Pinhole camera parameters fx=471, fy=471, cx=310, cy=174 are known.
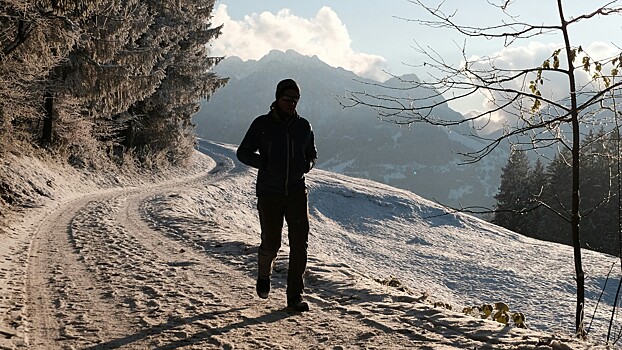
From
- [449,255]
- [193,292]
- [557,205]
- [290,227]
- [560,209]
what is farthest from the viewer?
[557,205]

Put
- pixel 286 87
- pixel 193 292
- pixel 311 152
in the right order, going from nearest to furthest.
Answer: pixel 286 87
pixel 311 152
pixel 193 292

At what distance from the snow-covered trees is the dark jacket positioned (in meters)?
7.22

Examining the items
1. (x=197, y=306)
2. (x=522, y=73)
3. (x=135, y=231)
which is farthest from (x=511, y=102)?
(x=135, y=231)

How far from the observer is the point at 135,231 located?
957 cm

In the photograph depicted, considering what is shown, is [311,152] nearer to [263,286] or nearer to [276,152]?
[276,152]

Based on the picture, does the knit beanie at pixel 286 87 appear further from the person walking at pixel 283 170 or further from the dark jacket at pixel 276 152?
the dark jacket at pixel 276 152

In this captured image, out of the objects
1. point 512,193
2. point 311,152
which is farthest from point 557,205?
Result: point 311,152

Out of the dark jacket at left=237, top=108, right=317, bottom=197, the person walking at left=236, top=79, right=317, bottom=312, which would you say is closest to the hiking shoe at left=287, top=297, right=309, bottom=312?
the person walking at left=236, top=79, right=317, bottom=312

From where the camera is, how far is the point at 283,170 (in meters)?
4.54

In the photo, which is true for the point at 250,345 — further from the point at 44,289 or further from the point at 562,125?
the point at 562,125

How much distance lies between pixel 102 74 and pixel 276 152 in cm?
1357

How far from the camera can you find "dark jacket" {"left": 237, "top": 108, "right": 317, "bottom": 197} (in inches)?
179

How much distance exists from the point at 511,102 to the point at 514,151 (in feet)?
2.18

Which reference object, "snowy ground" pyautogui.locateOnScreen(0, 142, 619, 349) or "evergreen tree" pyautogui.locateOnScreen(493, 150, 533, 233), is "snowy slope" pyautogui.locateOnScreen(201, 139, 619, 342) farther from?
"evergreen tree" pyautogui.locateOnScreen(493, 150, 533, 233)
